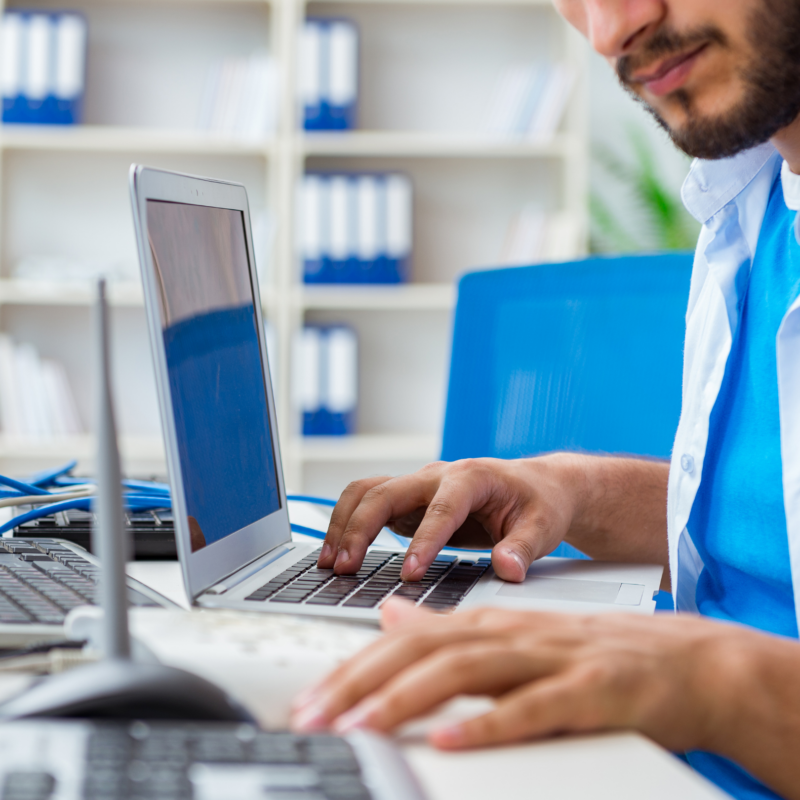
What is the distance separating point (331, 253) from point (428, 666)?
263 cm

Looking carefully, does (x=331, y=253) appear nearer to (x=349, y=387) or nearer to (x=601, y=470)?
(x=349, y=387)

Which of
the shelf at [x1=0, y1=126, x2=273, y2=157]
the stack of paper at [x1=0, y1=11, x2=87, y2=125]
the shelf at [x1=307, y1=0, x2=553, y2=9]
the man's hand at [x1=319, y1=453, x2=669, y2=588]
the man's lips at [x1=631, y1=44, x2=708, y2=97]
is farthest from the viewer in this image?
the shelf at [x1=307, y1=0, x2=553, y2=9]

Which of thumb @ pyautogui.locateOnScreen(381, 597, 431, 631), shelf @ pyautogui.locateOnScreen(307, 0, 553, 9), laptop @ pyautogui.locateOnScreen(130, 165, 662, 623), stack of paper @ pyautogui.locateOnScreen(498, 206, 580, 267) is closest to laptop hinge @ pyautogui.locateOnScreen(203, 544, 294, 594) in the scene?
laptop @ pyautogui.locateOnScreen(130, 165, 662, 623)

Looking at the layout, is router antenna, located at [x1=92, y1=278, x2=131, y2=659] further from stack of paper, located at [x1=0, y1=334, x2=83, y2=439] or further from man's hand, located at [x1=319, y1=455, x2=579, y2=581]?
stack of paper, located at [x1=0, y1=334, x2=83, y2=439]

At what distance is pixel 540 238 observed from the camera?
123 inches

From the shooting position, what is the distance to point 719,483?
98 cm

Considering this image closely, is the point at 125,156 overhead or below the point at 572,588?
overhead

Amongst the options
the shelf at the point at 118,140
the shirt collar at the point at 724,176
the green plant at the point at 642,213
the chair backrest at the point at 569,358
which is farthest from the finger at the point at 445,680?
the green plant at the point at 642,213

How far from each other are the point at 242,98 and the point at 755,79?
2326 mm

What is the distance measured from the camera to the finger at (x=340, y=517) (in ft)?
2.76

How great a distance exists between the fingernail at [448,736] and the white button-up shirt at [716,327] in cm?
53

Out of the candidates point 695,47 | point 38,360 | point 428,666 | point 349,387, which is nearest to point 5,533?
point 428,666

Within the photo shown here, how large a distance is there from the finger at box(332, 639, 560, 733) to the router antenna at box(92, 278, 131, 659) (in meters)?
0.11

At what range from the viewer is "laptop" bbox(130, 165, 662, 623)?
68 cm
